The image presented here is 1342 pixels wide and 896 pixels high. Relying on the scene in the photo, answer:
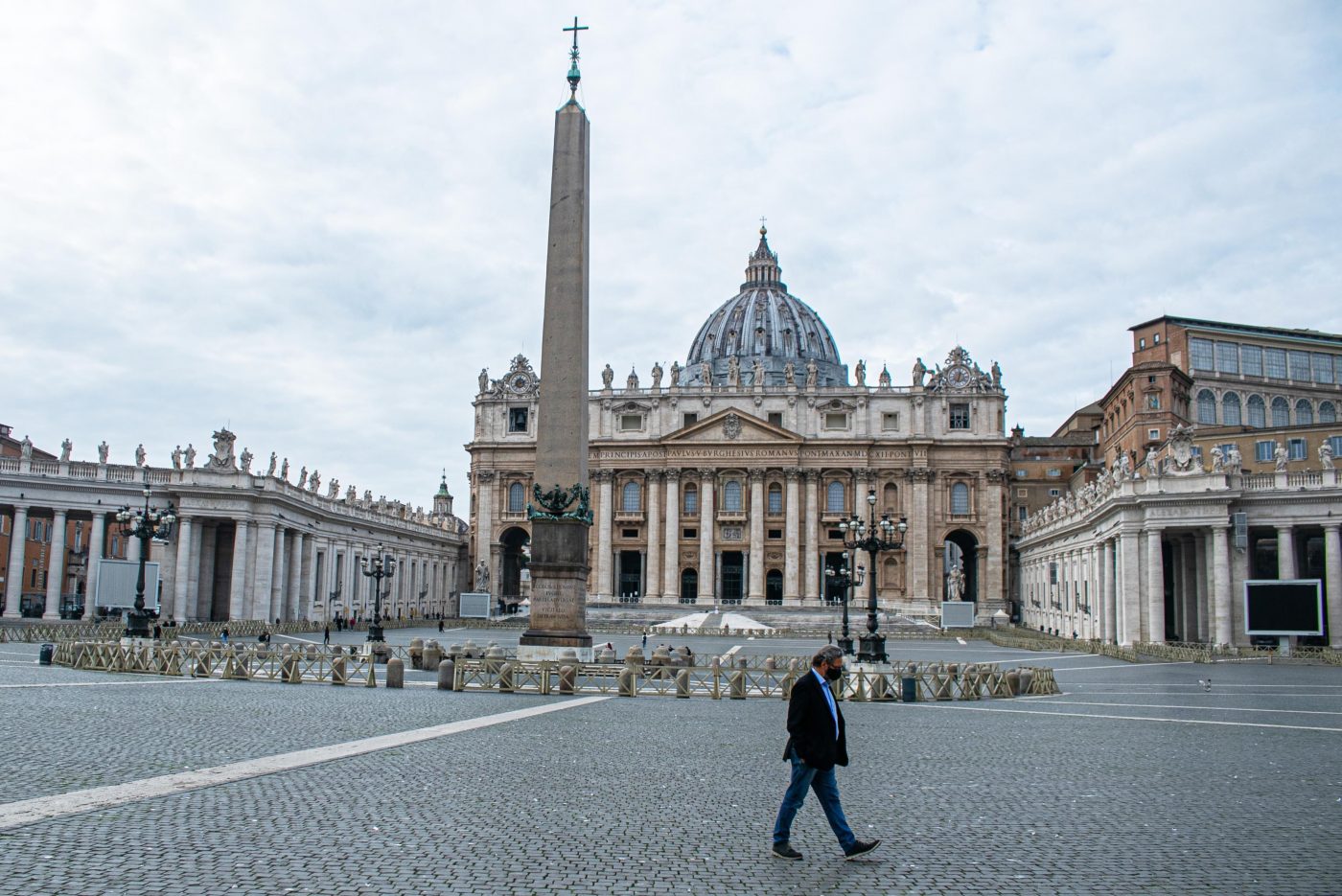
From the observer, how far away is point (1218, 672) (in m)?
32.8

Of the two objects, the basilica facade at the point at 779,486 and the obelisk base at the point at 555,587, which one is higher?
the basilica facade at the point at 779,486

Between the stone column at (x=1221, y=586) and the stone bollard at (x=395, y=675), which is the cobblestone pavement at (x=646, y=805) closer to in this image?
the stone bollard at (x=395, y=675)

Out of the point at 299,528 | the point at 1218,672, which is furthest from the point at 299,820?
the point at 299,528

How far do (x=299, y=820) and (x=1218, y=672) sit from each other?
1210 inches

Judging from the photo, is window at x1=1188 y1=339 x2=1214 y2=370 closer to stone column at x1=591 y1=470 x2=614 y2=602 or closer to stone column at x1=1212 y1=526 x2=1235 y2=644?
stone column at x1=1212 y1=526 x2=1235 y2=644

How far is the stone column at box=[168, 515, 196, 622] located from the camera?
165 feet

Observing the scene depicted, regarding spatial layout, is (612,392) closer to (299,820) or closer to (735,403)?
(735,403)

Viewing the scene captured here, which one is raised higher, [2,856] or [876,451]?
[876,451]

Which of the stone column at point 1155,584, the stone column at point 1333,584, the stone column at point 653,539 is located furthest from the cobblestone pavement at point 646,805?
the stone column at point 653,539

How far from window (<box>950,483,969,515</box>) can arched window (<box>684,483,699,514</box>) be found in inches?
763

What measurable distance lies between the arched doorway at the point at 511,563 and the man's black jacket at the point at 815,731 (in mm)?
82598

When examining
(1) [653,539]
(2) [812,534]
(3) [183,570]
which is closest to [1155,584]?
(3) [183,570]

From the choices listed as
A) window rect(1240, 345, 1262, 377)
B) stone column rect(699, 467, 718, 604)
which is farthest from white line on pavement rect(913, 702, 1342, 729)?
stone column rect(699, 467, 718, 604)

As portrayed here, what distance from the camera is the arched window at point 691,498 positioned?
8700 cm
